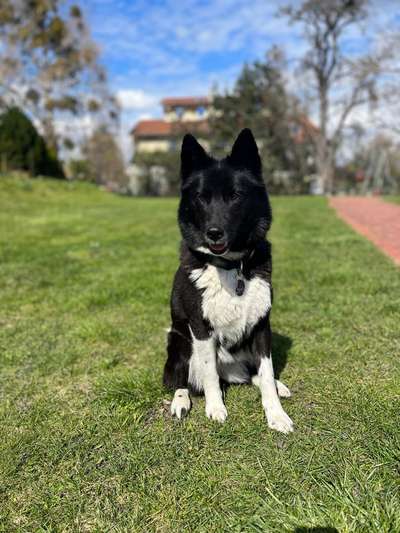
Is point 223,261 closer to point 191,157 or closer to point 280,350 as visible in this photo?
point 191,157

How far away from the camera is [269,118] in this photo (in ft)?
99.0

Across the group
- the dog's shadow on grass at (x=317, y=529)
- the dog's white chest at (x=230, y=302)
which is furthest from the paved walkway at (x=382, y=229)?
the dog's shadow on grass at (x=317, y=529)

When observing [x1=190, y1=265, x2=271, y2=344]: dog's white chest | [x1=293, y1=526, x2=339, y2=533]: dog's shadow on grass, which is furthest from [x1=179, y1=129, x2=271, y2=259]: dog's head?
[x1=293, y1=526, x2=339, y2=533]: dog's shadow on grass

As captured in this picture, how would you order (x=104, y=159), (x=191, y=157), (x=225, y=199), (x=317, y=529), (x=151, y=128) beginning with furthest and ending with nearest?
(x=151, y=128) → (x=104, y=159) → (x=191, y=157) → (x=225, y=199) → (x=317, y=529)

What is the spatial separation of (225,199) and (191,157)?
0.35 metres

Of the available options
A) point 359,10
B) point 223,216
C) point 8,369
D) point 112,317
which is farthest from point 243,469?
point 359,10

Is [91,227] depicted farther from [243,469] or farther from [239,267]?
[243,469]

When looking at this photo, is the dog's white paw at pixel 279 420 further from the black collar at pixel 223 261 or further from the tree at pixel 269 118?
the tree at pixel 269 118

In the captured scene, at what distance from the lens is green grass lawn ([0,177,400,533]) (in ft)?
5.52

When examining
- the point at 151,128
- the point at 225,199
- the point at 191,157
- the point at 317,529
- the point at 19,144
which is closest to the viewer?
the point at 317,529

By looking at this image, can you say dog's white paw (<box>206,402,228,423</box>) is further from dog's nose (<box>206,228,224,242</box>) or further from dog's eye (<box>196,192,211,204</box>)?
dog's eye (<box>196,192,211,204</box>)

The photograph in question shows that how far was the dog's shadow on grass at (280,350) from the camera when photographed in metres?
2.93

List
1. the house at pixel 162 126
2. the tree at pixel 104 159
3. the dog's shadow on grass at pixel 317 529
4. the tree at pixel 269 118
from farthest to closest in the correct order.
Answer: the house at pixel 162 126 < the tree at pixel 104 159 < the tree at pixel 269 118 < the dog's shadow on grass at pixel 317 529

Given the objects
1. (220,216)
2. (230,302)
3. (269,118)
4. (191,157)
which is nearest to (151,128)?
(269,118)
